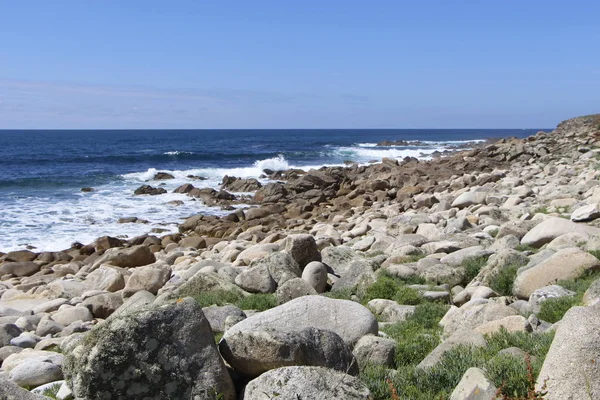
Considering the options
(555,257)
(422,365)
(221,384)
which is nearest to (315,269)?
(555,257)

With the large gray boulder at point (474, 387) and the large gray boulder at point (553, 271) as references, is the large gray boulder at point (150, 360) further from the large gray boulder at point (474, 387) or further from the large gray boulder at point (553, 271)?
the large gray boulder at point (553, 271)

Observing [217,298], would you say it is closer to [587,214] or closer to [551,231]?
[551,231]

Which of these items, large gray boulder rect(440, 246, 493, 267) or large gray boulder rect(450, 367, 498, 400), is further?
large gray boulder rect(440, 246, 493, 267)

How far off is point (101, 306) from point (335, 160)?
47.3 metres

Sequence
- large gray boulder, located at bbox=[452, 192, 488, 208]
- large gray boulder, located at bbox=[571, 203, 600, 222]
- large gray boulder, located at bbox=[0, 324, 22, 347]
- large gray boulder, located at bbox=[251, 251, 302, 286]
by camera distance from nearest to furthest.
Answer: large gray boulder, located at bbox=[0, 324, 22, 347] < large gray boulder, located at bbox=[251, 251, 302, 286] < large gray boulder, located at bbox=[571, 203, 600, 222] < large gray boulder, located at bbox=[452, 192, 488, 208]

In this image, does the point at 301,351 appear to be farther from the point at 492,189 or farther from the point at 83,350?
the point at 492,189

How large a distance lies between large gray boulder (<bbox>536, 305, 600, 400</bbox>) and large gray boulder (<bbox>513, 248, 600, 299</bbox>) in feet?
12.2

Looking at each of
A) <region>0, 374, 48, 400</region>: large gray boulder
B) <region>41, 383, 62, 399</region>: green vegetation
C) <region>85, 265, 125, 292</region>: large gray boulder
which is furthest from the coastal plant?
<region>85, 265, 125, 292</region>: large gray boulder

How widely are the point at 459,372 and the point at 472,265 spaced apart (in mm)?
4725

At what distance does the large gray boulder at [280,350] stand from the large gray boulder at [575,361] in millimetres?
1504

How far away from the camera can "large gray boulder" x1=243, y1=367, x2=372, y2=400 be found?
169 inches

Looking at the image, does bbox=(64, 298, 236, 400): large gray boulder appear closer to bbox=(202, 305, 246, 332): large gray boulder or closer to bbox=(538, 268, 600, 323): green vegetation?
bbox=(202, 305, 246, 332): large gray boulder

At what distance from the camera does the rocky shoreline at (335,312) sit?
4637mm

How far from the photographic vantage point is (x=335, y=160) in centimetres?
5709
